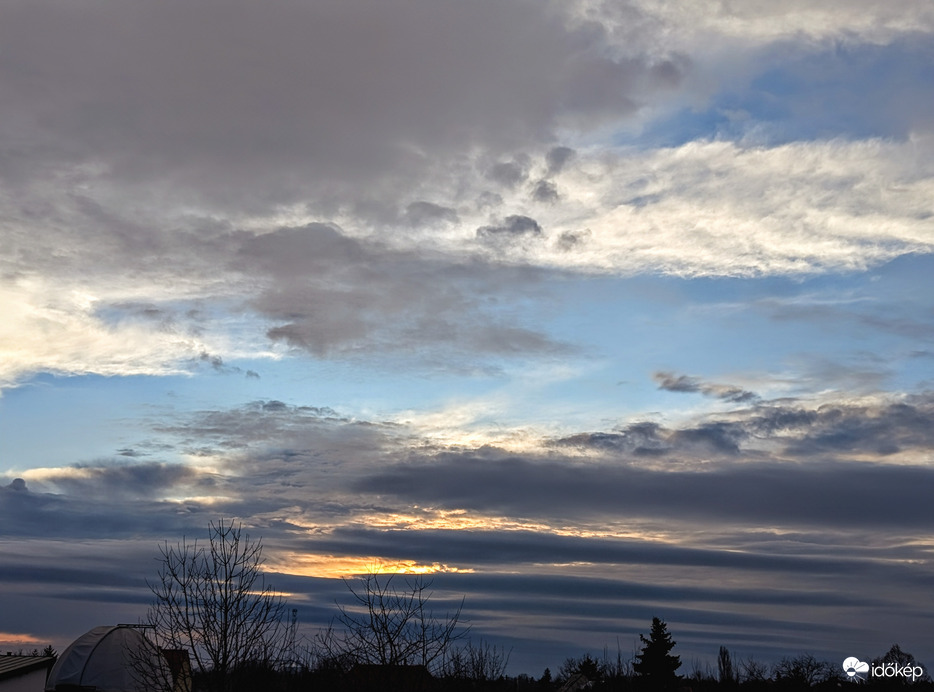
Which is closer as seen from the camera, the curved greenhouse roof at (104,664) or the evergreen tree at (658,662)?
the curved greenhouse roof at (104,664)

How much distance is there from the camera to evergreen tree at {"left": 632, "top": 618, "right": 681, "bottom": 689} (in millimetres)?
95812

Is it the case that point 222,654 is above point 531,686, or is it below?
above

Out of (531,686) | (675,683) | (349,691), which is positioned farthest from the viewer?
(531,686)

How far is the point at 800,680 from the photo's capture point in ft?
357

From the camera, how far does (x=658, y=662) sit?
95.8 meters

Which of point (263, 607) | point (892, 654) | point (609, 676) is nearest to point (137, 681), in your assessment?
point (263, 607)

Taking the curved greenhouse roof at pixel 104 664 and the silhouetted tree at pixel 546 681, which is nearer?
the curved greenhouse roof at pixel 104 664

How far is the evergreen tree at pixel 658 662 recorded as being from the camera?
9581cm

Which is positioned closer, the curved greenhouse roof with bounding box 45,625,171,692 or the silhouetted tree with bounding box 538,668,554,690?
the curved greenhouse roof with bounding box 45,625,171,692

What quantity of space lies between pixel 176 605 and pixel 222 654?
2.93 m

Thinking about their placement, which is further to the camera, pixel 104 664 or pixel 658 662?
pixel 658 662

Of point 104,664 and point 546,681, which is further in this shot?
point 546,681

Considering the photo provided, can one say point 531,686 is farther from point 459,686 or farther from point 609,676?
point 459,686

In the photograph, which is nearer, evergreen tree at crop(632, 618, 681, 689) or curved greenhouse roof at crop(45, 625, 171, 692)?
curved greenhouse roof at crop(45, 625, 171, 692)
